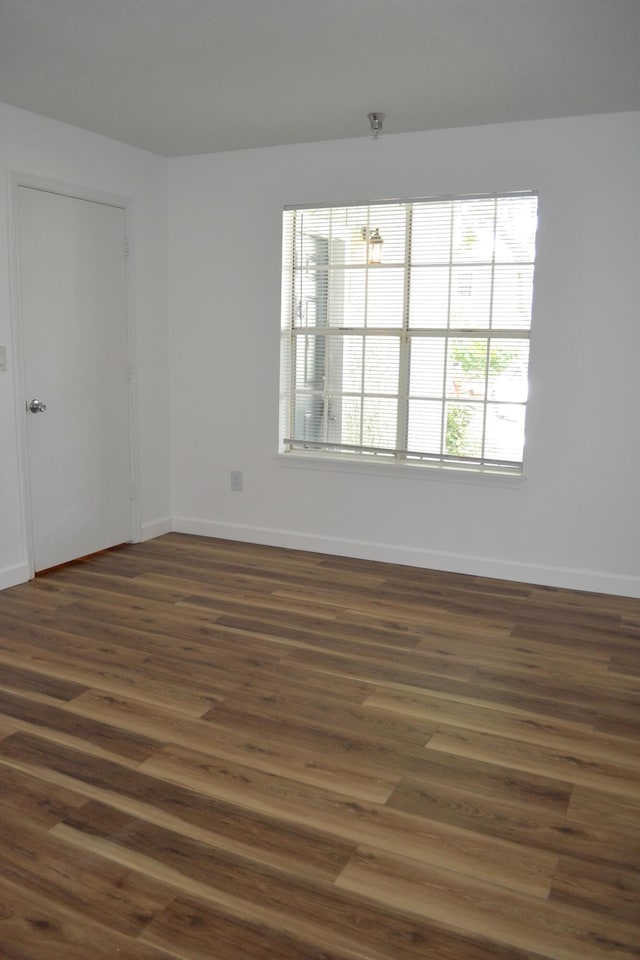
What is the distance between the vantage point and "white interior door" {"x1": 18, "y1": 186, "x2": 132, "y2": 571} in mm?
4387

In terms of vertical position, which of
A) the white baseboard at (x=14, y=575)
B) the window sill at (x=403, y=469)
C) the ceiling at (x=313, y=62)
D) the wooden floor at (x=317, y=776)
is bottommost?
the wooden floor at (x=317, y=776)

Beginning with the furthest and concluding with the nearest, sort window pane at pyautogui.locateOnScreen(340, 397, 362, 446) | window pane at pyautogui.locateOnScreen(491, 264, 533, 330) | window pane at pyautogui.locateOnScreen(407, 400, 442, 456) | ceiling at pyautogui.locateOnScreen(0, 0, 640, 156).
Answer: window pane at pyautogui.locateOnScreen(340, 397, 362, 446), window pane at pyautogui.locateOnScreen(407, 400, 442, 456), window pane at pyautogui.locateOnScreen(491, 264, 533, 330), ceiling at pyautogui.locateOnScreen(0, 0, 640, 156)

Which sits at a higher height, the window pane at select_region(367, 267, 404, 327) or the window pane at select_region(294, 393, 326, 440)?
the window pane at select_region(367, 267, 404, 327)

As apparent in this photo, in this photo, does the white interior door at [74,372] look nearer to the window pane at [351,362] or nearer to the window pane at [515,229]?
the window pane at [351,362]

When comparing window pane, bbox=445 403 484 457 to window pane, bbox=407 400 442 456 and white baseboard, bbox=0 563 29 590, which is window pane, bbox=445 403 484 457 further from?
white baseboard, bbox=0 563 29 590

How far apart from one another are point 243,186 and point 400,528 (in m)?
2.44

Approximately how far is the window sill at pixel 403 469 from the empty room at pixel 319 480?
0.07 feet

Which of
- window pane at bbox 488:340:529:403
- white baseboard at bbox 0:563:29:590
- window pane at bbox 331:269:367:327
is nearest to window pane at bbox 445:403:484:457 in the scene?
window pane at bbox 488:340:529:403

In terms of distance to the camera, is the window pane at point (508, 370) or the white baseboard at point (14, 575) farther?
the window pane at point (508, 370)

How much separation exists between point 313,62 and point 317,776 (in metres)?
2.90

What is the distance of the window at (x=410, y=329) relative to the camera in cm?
452

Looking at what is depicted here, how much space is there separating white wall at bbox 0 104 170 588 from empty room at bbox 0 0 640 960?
3 cm

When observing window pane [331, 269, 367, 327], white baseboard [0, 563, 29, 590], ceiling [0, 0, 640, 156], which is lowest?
white baseboard [0, 563, 29, 590]

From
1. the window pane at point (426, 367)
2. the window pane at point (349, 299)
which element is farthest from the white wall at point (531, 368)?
the window pane at point (426, 367)
